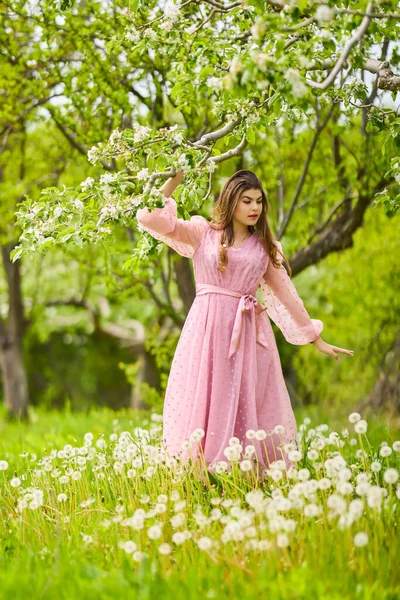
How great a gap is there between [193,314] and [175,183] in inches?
34.7

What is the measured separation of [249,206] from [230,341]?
0.79m

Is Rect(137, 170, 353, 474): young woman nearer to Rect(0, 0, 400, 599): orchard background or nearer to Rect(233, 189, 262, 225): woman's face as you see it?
Rect(233, 189, 262, 225): woman's face

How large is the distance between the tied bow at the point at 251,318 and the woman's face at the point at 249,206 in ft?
1.48

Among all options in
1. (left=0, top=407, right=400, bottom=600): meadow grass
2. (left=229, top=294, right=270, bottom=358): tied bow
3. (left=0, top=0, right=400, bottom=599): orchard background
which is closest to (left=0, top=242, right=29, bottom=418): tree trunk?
(left=0, top=0, right=400, bottom=599): orchard background

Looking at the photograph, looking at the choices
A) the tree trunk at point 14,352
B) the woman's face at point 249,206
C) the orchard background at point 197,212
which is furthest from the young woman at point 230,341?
the tree trunk at point 14,352

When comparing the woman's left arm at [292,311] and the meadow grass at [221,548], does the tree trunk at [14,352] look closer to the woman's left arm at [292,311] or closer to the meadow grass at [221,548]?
the woman's left arm at [292,311]

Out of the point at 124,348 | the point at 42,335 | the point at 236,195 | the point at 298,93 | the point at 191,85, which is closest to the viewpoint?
the point at 298,93

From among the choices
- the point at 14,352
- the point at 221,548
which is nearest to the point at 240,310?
the point at 221,548

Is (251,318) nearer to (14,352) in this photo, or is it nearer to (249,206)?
(249,206)

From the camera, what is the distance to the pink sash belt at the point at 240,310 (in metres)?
4.04

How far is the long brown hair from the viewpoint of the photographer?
13.2ft

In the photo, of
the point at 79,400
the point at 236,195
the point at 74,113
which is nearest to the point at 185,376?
the point at 236,195

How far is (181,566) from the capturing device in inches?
114

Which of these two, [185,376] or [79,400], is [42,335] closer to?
[79,400]
